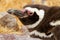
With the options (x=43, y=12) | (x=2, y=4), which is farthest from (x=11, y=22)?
(x=2, y=4)

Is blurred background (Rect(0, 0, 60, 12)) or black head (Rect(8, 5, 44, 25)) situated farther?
blurred background (Rect(0, 0, 60, 12))

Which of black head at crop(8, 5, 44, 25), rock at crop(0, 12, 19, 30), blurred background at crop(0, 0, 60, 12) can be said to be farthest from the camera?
blurred background at crop(0, 0, 60, 12)

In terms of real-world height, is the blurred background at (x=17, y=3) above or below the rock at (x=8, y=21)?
above

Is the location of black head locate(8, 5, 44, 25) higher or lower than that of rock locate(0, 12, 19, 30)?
higher

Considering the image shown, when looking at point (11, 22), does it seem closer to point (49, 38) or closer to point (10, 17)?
point (10, 17)

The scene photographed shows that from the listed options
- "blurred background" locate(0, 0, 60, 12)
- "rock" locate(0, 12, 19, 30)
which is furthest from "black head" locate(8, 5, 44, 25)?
"blurred background" locate(0, 0, 60, 12)

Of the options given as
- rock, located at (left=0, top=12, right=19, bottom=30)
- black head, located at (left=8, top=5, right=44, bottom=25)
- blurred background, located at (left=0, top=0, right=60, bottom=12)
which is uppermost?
blurred background, located at (left=0, top=0, right=60, bottom=12)

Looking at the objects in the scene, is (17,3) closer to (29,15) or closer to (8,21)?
(29,15)

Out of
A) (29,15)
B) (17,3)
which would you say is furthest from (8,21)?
(17,3)

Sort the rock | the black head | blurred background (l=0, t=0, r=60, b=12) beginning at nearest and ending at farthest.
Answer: the rock < the black head < blurred background (l=0, t=0, r=60, b=12)

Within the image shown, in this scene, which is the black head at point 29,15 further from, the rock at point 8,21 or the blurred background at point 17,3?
the blurred background at point 17,3

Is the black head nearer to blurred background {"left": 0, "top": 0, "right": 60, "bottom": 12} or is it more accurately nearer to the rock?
the rock

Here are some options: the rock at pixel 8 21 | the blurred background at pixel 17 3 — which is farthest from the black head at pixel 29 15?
the blurred background at pixel 17 3

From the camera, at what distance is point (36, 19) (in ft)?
7.98
